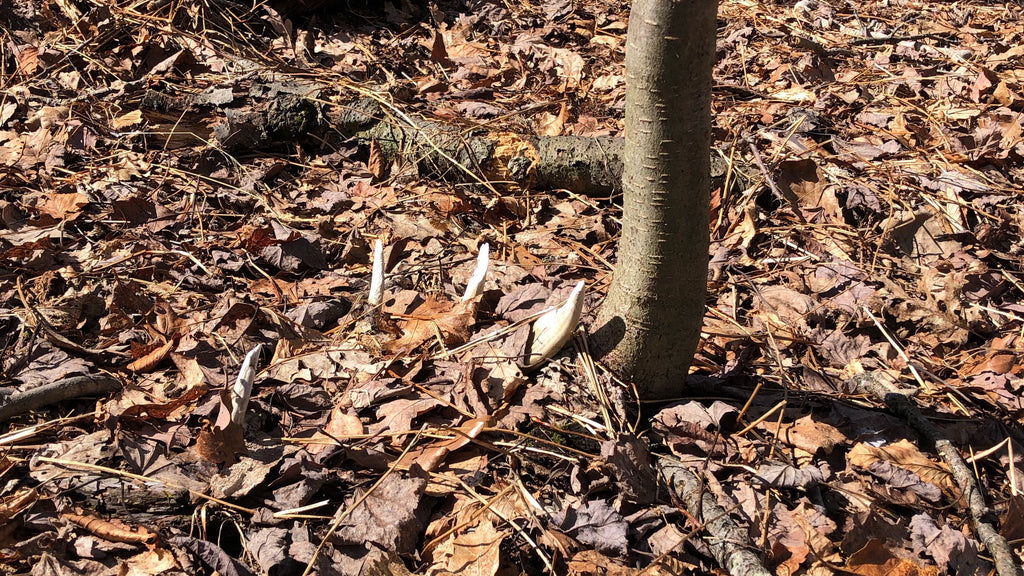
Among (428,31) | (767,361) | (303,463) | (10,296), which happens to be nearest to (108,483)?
(303,463)

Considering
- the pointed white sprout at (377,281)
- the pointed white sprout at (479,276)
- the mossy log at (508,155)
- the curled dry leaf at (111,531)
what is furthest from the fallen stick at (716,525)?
the mossy log at (508,155)

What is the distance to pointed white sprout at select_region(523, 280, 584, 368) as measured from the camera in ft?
7.23

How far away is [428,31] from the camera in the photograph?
5348 mm

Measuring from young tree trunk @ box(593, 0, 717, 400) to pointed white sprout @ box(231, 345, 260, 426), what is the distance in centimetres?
105

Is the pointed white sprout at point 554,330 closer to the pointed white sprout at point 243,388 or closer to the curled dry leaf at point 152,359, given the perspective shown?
the pointed white sprout at point 243,388

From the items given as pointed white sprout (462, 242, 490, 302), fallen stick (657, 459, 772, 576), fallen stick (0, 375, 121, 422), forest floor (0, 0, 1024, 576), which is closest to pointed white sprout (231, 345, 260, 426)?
forest floor (0, 0, 1024, 576)

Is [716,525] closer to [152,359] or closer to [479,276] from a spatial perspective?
[479,276]

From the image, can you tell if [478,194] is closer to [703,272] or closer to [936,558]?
[703,272]

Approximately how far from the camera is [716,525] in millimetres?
1898

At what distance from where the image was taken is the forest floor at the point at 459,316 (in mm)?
1922

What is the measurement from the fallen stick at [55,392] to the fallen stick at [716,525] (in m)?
1.76

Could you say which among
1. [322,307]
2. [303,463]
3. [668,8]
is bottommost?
[303,463]

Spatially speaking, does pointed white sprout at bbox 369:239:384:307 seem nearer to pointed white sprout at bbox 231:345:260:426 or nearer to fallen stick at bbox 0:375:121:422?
pointed white sprout at bbox 231:345:260:426

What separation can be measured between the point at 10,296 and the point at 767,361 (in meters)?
2.81
